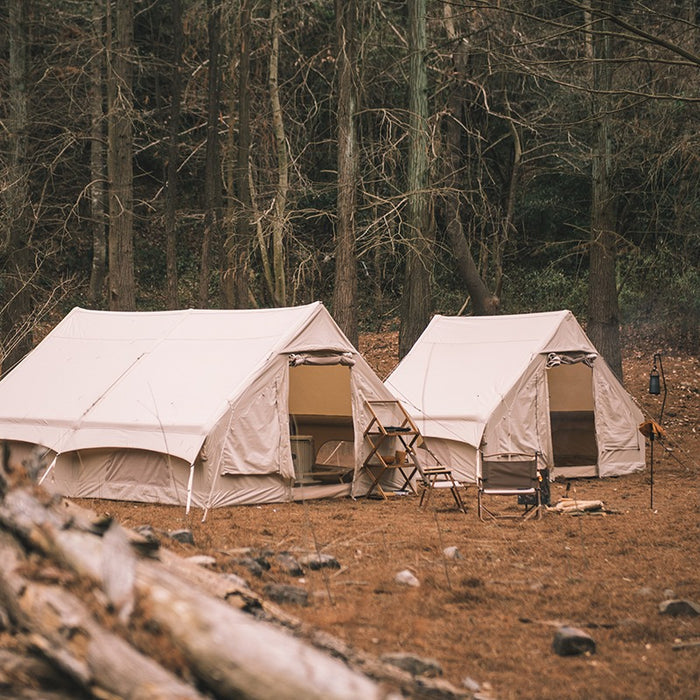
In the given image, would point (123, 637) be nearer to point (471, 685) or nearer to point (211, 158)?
Result: point (471, 685)

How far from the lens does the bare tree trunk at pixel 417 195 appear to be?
1459cm

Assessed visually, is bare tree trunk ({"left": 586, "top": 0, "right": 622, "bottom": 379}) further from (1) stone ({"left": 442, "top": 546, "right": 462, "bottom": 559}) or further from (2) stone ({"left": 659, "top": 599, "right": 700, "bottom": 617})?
(2) stone ({"left": 659, "top": 599, "right": 700, "bottom": 617})

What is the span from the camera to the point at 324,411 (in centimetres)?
1275

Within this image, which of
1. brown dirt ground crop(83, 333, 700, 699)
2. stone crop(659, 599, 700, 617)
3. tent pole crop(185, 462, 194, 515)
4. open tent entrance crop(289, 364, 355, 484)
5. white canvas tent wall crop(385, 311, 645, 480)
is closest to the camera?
brown dirt ground crop(83, 333, 700, 699)

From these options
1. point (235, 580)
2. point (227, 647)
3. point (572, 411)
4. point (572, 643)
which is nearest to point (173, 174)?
point (572, 411)

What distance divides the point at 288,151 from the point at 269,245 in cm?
216

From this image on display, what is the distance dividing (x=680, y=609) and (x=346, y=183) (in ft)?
31.0

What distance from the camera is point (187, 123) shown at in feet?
79.9

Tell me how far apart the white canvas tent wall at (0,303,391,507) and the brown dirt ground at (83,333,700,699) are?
0.36m

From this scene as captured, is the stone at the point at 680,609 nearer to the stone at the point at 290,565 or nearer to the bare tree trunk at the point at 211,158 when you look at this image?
the stone at the point at 290,565

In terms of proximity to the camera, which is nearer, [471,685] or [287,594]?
[471,685]

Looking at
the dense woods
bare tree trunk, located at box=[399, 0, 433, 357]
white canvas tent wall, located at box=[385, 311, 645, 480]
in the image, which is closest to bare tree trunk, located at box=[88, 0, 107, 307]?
the dense woods

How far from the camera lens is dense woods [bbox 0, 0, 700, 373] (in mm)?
14594

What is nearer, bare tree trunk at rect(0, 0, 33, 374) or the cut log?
the cut log
